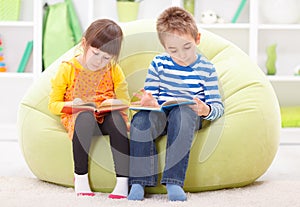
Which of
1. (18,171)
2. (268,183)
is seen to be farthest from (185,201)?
(18,171)

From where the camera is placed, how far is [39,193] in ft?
6.77

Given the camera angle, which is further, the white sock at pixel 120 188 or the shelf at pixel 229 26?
the shelf at pixel 229 26

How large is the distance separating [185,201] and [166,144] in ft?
0.68

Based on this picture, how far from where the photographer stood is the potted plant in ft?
12.1

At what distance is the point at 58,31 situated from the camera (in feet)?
11.9

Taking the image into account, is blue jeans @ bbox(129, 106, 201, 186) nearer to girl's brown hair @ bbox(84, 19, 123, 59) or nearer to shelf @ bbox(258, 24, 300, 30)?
girl's brown hair @ bbox(84, 19, 123, 59)

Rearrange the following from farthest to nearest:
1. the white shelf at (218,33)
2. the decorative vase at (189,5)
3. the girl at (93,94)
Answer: the white shelf at (218,33) < the decorative vase at (189,5) < the girl at (93,94)

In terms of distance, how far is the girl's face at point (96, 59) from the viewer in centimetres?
214

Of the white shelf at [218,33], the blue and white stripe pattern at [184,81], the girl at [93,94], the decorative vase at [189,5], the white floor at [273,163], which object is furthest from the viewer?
the white shelf at [218,33]

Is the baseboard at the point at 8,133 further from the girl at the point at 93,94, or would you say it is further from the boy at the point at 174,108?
the boy at the point at 174,108

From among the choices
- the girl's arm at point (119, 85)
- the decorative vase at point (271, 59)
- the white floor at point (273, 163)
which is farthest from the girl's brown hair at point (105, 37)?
the decorative vase at point (271, 59)

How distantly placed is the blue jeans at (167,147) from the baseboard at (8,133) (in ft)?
5.90

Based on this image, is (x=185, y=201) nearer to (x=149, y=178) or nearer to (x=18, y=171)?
(x=149, y=178)

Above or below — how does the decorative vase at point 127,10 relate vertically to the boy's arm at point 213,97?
above
